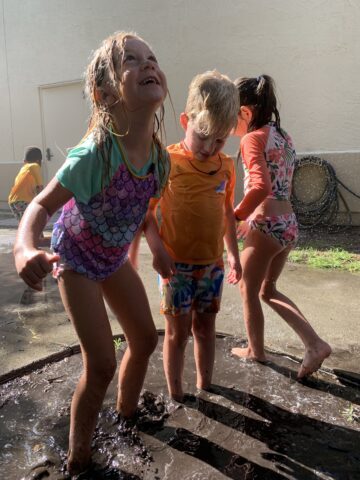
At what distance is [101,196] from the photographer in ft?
5.68

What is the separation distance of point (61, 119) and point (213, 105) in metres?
8.40

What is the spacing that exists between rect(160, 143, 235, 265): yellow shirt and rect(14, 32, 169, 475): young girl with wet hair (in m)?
0.34

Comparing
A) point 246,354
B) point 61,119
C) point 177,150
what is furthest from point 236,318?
point 61,119

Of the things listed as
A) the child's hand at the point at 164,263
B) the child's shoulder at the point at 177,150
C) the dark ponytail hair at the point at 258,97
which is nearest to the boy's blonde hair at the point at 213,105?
the child's shoulder at the point at 177,150

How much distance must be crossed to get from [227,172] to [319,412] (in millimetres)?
1310

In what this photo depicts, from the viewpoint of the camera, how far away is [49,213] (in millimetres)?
1631

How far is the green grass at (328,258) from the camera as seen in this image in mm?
4969

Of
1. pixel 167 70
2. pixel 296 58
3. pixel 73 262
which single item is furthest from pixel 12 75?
pixel 73 262

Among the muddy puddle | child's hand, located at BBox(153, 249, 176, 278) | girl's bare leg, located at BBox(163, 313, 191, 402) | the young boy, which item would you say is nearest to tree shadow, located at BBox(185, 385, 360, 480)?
the muddy puddle

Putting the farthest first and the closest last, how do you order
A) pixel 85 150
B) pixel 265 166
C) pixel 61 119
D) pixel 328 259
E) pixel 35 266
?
1. pixel 61 119
2. pixel 328 259
3. pixel 265 166
4. pixel 85 150
5. pixel 35 266

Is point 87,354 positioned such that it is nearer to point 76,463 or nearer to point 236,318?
point 76,463

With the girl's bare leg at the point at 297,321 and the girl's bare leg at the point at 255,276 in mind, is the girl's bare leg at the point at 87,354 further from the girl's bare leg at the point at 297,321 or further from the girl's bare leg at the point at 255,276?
the girl's bare leg at the point at 297,321

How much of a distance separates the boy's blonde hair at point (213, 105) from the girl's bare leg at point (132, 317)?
29.2 inches

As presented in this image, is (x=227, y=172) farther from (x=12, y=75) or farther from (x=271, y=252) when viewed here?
(x=12, y=75)
